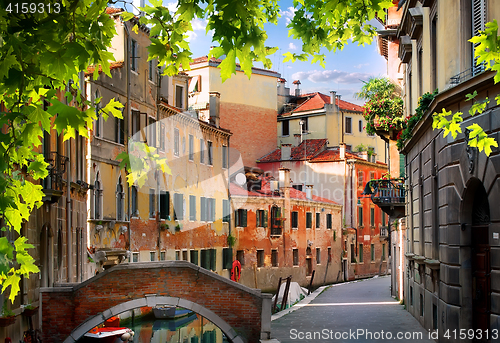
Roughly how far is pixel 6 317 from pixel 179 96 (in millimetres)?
18700

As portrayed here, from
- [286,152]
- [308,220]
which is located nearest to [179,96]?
[308,220]

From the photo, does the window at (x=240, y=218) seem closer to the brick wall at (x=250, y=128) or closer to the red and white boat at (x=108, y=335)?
the brick wall at (x=250, y=128)

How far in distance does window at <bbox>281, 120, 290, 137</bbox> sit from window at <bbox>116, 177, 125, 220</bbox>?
2544 centimetres

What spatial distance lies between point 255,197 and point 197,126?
5.46m

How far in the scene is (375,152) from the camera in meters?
48.4

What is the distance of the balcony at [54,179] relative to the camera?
13398 millimetres

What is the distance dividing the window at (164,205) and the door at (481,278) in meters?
16.8

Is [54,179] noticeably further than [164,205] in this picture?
No

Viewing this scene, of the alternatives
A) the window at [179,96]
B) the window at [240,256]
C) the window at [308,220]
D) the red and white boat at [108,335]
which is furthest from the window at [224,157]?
the red and white boat at [108,335]

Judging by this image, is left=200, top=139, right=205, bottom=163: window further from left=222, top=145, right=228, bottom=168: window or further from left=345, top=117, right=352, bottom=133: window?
left=345, top=117, right=352, bottom=133: window

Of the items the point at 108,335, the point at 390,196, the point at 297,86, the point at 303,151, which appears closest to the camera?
the point at 108,335

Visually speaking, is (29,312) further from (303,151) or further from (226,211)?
(303,151)

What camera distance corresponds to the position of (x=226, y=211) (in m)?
31.2

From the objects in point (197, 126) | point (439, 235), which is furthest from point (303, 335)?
point (197, 126)
